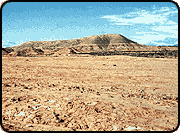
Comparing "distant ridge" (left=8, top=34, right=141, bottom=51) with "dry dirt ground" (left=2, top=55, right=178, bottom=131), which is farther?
"distant ridge" (left=8, top=34, right=141, bottom=51)

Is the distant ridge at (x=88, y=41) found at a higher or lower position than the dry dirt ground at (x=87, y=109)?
higher

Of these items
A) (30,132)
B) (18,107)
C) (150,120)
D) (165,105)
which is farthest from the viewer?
(165,105)

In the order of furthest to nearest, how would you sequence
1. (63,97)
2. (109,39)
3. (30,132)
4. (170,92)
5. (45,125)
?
(109,39) < (170,92) < (63,97) < (45,125) < (30,132)

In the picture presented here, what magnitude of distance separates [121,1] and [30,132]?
3.28 meters

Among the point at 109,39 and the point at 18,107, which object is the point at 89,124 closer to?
the point at 18,107

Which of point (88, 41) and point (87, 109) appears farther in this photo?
point (88, 41)

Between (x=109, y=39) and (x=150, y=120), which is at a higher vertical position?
(x=109, y=39)

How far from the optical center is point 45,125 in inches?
152

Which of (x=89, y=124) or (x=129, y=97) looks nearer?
(x=89, y=124)

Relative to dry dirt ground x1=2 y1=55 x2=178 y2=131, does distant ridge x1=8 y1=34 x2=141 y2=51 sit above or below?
above

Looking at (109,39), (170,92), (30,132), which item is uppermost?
(109,39)

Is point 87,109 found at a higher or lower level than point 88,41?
lower

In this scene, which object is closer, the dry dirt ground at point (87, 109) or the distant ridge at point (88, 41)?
the dry dirt ground at point (87, 109)

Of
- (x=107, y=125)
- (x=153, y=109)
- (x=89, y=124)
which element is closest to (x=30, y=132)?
(x=89, y=124)
